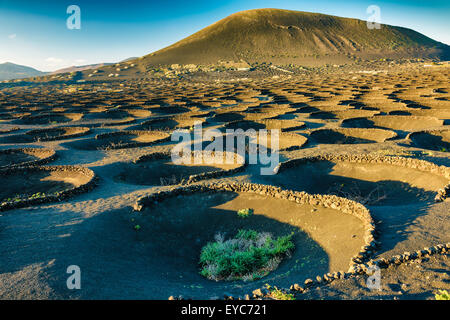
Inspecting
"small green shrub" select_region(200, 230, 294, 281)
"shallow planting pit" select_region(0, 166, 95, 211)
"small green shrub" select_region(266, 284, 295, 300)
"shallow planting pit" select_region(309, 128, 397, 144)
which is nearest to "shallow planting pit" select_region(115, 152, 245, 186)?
"shallow planting pit" select_region(0, 166, 95, 211)

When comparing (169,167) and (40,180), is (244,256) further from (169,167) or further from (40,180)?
(40,180)

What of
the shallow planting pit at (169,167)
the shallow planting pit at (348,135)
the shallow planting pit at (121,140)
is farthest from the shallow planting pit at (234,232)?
the shallow planting pit at (348,135)

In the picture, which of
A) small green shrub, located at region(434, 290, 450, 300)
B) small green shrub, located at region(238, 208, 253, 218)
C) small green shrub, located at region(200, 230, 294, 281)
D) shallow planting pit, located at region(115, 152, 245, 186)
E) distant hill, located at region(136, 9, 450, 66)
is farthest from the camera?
distant hill, located at region(136, 9, 450, 66)

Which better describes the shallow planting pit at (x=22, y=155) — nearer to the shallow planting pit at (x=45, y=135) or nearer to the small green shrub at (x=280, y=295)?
the shallow planting pit at (x=45, y=135)

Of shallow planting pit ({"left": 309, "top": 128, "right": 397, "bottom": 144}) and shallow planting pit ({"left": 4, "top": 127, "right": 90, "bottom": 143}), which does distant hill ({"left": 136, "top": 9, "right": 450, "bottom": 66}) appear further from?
shallow planting pit ({"left": 4, "top": 127, "right": 90, "bottom": 143})

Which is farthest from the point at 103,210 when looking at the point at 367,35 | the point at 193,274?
the point at 367,35
